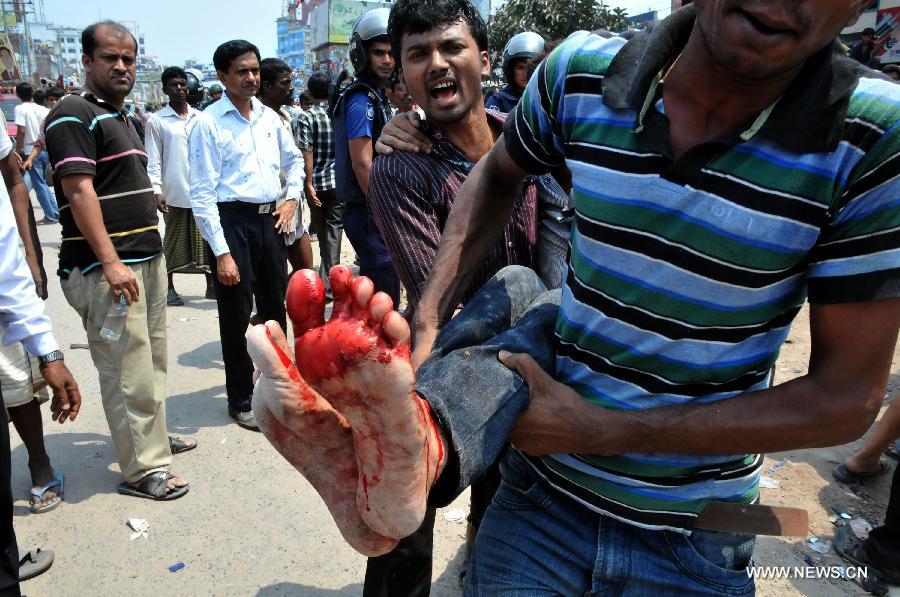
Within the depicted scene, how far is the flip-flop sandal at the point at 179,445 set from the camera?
3.82 metres

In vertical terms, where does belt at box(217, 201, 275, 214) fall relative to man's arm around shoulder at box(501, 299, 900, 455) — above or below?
below

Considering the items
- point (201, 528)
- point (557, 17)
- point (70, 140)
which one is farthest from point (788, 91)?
point (557, 17)

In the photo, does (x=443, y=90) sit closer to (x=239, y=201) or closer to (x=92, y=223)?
(x=92, y=223)

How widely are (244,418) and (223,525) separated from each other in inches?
44.1

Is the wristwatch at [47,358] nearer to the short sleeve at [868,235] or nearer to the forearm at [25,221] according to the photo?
the forearm at [25,221]

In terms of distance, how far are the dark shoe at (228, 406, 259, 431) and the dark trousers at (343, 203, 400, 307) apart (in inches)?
53.2

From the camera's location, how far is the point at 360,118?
364 cm

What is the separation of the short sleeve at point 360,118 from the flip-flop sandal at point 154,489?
2201mm

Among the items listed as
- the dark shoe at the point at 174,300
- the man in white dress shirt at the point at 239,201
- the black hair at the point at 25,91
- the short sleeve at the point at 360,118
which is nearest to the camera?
the short sleeve at the point at 360,118

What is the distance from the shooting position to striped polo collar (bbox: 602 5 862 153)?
0.97 meters

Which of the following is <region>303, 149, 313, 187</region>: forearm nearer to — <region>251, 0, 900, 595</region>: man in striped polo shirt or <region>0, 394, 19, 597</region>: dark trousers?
<region>0, 394, 19, 597</region>: dark trousers

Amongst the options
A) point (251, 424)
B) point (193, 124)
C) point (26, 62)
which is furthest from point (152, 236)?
point (26, 62)

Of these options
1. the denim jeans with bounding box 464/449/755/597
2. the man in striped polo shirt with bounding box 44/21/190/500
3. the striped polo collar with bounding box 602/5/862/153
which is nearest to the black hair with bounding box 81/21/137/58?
the man in striped polo shirt with bounding box 44/21/190/500

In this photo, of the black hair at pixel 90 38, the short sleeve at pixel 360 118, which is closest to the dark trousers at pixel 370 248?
the short sleeve at pixel 360 118
